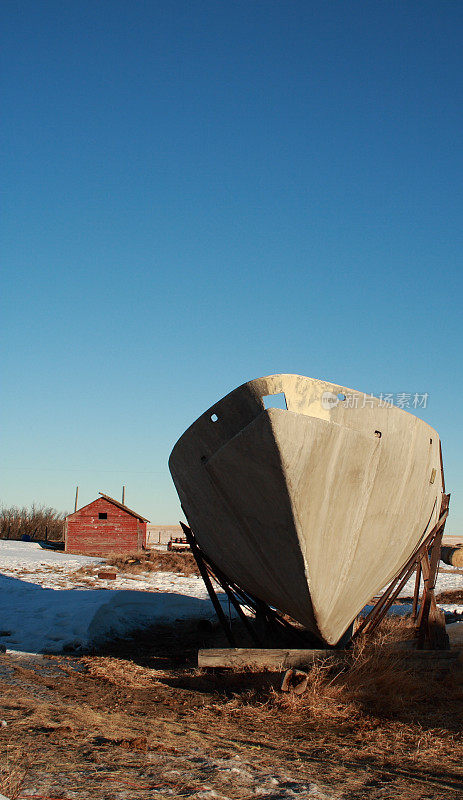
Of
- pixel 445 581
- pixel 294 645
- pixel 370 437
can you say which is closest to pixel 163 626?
pixel 294 645

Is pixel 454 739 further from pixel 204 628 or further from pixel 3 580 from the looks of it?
pixel 3 580

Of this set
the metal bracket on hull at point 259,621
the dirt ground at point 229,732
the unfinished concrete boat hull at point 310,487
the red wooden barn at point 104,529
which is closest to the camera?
the dirt ground at point 229,732

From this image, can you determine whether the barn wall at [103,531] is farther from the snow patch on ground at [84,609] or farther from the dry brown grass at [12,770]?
the dry brown grass at [12,770]

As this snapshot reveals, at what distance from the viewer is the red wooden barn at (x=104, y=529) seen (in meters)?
31.6

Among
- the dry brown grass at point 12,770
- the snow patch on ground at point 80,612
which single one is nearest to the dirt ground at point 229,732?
the dry brown grass at point 12,770

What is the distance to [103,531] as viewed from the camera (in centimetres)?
3186

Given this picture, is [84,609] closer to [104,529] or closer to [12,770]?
[12,770]

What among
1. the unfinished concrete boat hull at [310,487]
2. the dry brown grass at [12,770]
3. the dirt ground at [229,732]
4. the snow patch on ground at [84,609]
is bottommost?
the snow patch on ground at [84,609]

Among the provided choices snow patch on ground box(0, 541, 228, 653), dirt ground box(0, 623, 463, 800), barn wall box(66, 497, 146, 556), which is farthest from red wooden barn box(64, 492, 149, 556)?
dirt ground box(0, 623, 463, 800)

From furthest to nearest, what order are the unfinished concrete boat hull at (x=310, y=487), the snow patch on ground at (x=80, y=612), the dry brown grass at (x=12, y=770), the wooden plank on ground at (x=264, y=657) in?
the snow patch on ground at (x=80, y=612) < the wooden plank on ground at (x=264, y=657) < the unfinished concrete boat hull at (x=310, y=487) < the dry brown grass at (x=12, y=770)

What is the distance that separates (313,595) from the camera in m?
5.43

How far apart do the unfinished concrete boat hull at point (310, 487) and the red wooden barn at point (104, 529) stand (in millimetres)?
26233

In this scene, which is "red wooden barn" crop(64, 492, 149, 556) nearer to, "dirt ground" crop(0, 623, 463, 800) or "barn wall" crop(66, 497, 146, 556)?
"barn wall" crop(66, 497, 146, 556)

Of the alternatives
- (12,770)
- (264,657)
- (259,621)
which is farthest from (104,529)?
(12,770)
